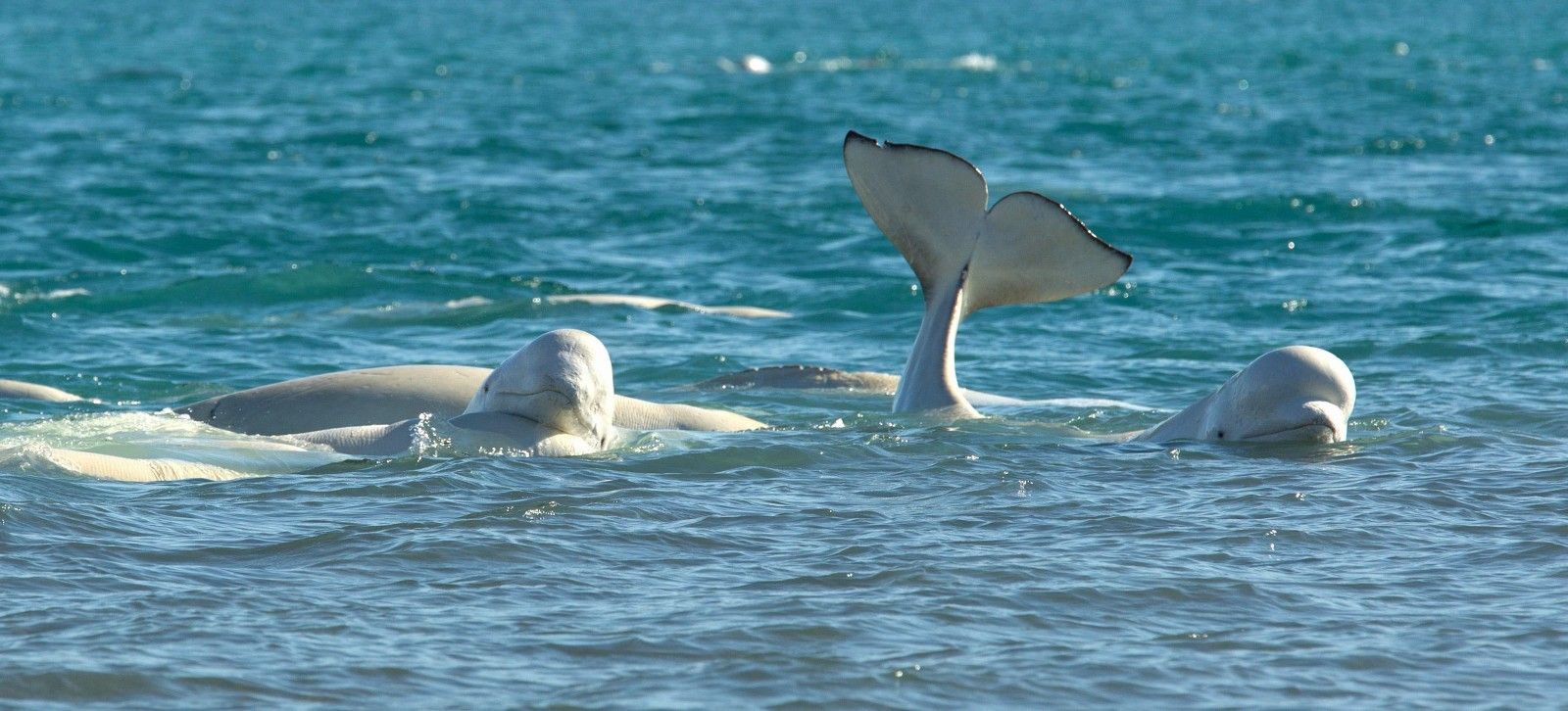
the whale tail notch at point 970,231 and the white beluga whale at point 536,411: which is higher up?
the whale tail notch at point 970,231

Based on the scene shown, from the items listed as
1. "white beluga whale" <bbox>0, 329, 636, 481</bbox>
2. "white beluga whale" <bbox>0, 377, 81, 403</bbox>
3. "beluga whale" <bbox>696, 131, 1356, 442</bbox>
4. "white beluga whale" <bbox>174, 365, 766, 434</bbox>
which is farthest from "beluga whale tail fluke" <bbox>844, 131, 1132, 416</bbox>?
"white beluga whale" <bbox>0, 377, 81, 403</bbox>

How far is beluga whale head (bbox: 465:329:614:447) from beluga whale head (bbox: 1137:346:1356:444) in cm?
277

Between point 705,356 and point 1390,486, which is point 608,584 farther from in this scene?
point 705,356

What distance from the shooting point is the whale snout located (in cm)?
878

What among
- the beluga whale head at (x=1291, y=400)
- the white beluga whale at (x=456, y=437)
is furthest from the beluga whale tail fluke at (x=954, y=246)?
the white beluga whale at (x=456, y=437)

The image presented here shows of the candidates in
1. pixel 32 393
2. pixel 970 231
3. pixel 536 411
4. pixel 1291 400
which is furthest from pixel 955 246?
pixel 32 393

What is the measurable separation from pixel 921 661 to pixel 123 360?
26.6 feet

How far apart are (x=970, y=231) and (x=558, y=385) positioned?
9.28ft

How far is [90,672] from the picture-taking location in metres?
5.68

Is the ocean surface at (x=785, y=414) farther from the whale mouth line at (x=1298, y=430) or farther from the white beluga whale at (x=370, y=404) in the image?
the white beluga whale at (x=370, y=404)

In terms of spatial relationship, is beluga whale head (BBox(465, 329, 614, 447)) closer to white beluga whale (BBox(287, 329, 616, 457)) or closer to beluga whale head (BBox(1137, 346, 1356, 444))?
white beluga whale (BBox(287, 329, 616, 457))

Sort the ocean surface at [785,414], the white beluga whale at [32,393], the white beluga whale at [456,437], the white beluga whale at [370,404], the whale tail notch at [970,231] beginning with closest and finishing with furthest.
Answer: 1. the ocean surface at [785,414]
2. the white beluga whale at [456,437]
3. the white beluga whale at [370,404]
4. the whale tail notch at [970,231]
5. the white beluga whale at [32,393]

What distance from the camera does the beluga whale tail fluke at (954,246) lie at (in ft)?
33.3

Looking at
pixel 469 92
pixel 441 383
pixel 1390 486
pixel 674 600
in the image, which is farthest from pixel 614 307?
pixel 469 92
